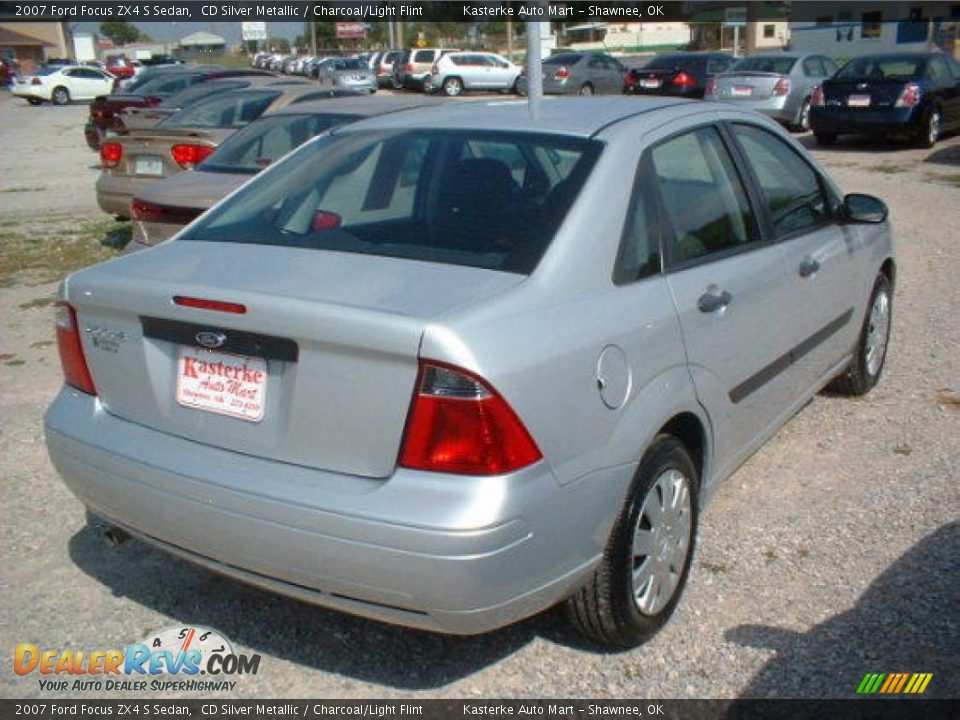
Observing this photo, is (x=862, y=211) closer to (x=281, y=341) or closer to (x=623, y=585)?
(x=623, y=585)

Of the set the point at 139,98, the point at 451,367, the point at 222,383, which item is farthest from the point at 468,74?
the point at 451,367

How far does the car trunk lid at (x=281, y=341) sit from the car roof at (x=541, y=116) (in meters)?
0.83

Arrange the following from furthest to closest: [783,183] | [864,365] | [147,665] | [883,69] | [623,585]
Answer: [883,69] → [864,365] → [783,183] → [147,665] → [623,585]

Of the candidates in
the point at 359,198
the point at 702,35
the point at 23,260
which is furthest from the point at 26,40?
the point at 359,198

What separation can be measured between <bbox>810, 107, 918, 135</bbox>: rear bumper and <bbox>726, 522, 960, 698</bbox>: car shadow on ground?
1422cm

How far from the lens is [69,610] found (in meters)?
3.43

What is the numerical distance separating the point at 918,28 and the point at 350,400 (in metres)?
48.0

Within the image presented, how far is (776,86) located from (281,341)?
17752 mm

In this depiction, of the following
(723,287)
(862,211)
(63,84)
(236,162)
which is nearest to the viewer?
(723,287)

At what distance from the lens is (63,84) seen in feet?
142

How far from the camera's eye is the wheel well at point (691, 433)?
3191mm

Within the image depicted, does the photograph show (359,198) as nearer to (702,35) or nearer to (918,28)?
(918,28)

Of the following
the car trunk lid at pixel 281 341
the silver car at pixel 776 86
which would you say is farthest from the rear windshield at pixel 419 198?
the silver car at pixel 776 86

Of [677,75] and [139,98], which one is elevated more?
[139,98]
